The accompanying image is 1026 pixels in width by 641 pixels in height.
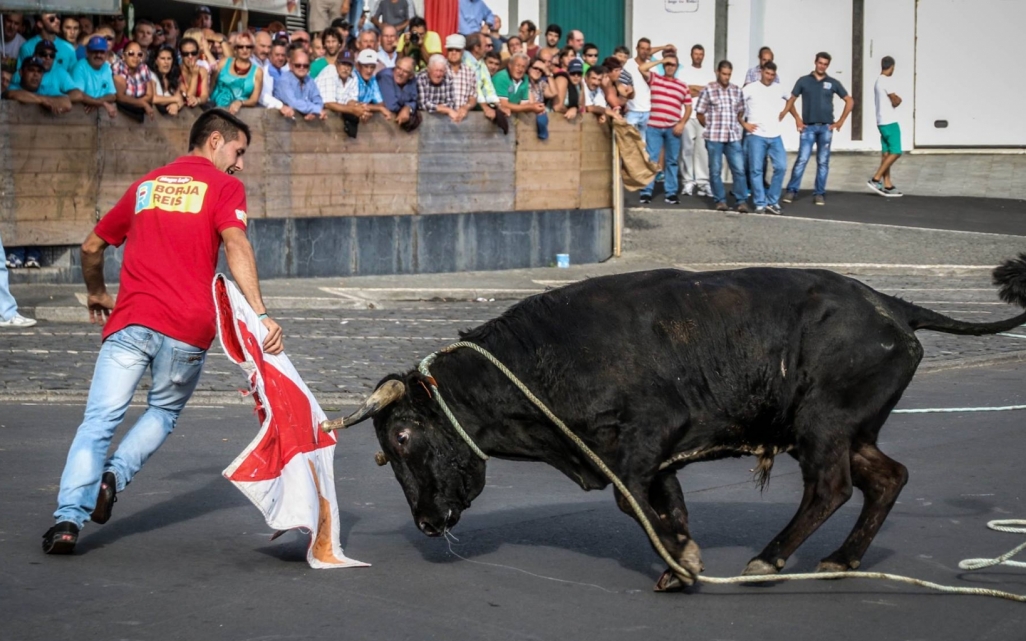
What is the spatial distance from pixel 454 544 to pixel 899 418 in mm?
4401

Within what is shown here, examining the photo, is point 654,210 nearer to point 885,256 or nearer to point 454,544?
point 885,256

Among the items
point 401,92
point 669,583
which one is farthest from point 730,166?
point 669,583

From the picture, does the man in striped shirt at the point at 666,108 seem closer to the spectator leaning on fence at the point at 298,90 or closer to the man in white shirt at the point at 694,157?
the man in white shirt at the point at 694,157

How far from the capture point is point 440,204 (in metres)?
18.5

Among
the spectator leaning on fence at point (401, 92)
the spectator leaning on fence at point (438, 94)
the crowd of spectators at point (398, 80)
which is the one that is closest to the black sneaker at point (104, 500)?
the crowd of spectators at point (398, 80)

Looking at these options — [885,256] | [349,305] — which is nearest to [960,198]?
[885,256]

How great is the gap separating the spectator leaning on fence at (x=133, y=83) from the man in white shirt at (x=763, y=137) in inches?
350

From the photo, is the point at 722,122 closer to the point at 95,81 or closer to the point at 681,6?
the point at 681,6

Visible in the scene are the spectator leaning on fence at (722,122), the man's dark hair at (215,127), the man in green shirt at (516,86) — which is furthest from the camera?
the spectator leaning on fence at (722,122)

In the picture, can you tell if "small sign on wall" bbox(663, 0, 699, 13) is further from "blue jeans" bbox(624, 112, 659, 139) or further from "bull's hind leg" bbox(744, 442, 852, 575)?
"bull's hind leg" bbox(744, 442, 852, 575)

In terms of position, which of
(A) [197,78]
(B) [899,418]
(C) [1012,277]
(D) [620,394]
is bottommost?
(B) [899,418]

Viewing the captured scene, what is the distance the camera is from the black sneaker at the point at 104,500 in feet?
21.7

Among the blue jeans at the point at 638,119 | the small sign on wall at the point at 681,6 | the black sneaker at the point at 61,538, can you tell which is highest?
the small sign on wall at the point at 681,6

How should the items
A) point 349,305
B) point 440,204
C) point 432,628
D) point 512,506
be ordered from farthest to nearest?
point 440,204 → point 349,305 → point 512,506 → point 432,628
